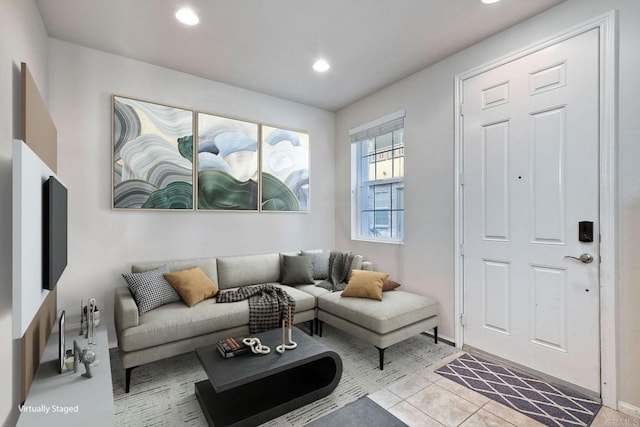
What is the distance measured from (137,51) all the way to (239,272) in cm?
240

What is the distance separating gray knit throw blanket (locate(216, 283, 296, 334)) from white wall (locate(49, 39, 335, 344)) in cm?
78

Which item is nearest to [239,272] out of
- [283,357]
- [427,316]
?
[283,357]

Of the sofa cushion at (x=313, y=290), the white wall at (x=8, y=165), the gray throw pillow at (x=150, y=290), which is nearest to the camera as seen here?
the white wall at (x=8, y=165)

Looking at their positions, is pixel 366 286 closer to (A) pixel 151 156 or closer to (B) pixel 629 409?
(B) pixel 629 409

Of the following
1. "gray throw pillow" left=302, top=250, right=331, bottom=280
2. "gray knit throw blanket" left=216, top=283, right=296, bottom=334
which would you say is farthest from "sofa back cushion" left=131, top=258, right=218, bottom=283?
"gray throw pillow" left=302, top=250, right=331, bottom=280

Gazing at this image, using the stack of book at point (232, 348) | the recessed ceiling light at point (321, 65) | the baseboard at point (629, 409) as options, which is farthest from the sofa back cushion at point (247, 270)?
the baseboard at point (629, 409)

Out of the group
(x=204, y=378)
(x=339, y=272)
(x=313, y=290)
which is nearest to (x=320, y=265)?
(x=339, y=272)

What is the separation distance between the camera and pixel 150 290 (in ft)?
8.43

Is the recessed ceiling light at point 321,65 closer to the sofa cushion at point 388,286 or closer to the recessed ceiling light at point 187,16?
the recessed ceiling light at point 187,16

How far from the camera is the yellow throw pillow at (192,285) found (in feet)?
8.79

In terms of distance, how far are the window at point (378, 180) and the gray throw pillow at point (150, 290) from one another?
2408 millimetres

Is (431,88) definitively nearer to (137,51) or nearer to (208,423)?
(137,51)

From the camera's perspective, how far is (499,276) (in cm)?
262

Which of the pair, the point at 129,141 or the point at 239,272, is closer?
the point at 129,141
